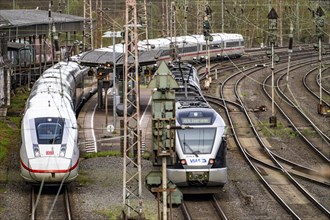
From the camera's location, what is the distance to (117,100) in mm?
38531

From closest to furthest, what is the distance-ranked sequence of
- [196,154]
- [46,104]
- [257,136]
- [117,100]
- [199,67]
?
[196,154] → [46,104] → [257,136] → [117,100] → [199,67]

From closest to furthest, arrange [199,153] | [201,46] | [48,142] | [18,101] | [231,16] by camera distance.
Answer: [199,153], [48,142], [18,101], [201,46], [231,16]

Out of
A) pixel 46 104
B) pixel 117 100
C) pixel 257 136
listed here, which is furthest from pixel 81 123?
pixel 46 104

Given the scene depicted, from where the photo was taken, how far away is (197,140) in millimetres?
24812

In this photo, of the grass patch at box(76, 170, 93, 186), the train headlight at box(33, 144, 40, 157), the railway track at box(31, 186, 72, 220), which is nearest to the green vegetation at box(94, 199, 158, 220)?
the railway track at box(31, 186, 72, 220)

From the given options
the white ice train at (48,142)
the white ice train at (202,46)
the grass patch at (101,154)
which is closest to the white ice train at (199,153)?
the white ice train at (48,142)

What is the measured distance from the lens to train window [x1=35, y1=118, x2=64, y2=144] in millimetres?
25094

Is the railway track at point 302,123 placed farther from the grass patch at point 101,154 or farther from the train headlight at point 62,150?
the train headlight at point 62,150

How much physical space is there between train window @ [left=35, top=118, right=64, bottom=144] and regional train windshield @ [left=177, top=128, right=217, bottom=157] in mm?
3587

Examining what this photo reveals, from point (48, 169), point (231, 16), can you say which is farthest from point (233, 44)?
point (48, 169)

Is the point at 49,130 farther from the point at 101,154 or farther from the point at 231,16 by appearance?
the point at 231,16

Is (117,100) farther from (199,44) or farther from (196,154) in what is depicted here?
(199,44)

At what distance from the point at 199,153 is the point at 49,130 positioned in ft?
14.9

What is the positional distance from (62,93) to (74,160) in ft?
15.3
